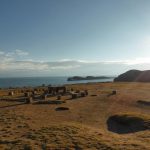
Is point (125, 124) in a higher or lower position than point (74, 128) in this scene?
lower

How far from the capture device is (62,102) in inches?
1767

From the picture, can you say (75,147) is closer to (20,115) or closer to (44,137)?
(44,137)

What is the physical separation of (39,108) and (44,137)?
16.6 meters

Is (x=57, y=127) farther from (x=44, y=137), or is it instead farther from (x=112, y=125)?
(x=112, y=125)

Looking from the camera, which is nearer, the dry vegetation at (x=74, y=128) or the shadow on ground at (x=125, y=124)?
the dry vegetation at (x=74, y=128)

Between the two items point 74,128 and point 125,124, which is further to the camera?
point 125,124

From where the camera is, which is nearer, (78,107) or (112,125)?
(112,125)

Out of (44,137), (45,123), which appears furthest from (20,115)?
(44,137)

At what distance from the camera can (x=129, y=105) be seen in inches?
1689

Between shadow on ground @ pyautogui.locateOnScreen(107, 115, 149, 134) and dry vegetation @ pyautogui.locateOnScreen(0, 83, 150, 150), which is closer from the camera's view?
dry vegetation @ pyautogui.locateOnScreen(0, 83, 150, 150)

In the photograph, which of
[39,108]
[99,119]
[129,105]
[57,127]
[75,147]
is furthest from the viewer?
[129,105]

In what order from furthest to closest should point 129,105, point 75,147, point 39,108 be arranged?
point 129,105, point 39,108, point 75,147

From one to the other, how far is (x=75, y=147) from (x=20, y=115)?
49.0 feet

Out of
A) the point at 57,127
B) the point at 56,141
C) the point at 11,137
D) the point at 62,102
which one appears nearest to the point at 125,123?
the point at 57,127
